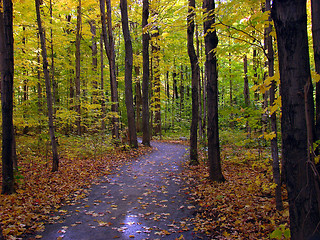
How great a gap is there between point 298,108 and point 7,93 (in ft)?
23.7

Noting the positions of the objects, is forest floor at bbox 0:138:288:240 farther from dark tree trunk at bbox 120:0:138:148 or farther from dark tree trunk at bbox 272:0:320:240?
dark tree trunk at bbox 120:0:138:148

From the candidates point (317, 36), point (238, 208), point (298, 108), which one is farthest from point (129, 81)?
point (298, 108)

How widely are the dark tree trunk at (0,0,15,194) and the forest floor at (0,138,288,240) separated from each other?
617 millimetres

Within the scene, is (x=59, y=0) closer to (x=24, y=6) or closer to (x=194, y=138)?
(x=24, y=6)

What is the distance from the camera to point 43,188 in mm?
7062

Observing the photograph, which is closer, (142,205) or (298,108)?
(298,108)

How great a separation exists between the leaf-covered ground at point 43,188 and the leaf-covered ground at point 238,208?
3.87 metres

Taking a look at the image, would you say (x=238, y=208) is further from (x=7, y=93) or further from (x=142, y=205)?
(x=7, y=93)

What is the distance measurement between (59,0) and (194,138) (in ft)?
40.0

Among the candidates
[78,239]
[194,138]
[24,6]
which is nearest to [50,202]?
[78,239]

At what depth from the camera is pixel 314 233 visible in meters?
2.17

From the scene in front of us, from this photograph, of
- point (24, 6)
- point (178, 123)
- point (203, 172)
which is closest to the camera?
point (203, 172)

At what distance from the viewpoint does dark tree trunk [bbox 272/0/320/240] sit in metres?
2.18

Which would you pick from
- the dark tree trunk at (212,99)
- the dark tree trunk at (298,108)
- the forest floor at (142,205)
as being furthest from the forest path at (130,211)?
the dark tree trunk at (298,108)
